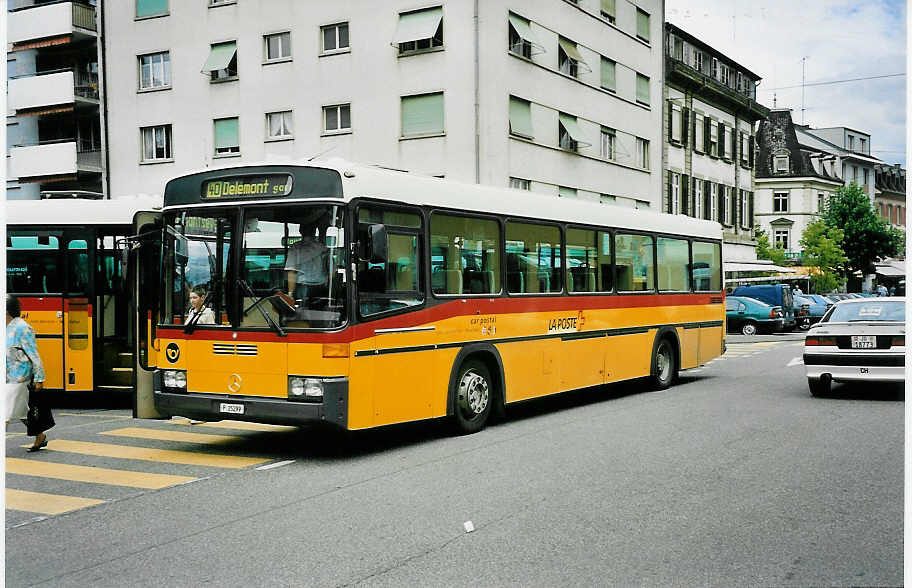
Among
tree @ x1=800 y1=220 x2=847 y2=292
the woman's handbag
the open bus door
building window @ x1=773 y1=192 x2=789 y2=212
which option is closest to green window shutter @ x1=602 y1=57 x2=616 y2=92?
tree @ x1=800 y1=220 x2=847 y2=292

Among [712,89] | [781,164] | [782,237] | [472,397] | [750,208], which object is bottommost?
[472,397]

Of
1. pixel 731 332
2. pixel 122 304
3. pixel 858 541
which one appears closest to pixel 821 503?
pixel 858 541

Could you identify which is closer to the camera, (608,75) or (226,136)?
(226,136)

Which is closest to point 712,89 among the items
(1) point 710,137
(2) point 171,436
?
(1) point 710,137

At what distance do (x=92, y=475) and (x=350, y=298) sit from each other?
9.58 feet

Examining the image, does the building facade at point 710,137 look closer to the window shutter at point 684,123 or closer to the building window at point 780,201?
the window shutter at point 684,123

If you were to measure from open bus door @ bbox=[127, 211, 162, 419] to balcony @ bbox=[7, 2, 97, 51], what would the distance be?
3134 cm

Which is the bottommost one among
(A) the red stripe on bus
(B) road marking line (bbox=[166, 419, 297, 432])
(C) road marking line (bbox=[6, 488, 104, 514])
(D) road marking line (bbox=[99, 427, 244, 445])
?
(B) road marking line (bbox=[166, 419, 297, 432])

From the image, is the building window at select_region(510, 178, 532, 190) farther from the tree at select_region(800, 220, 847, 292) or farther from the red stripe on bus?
the tree at select_region(800, 220, 847, 292)

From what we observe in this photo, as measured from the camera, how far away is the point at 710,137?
168 ft

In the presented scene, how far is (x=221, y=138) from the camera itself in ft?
117

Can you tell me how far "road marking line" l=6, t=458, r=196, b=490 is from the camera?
8.84 metres

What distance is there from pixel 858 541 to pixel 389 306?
5157 mm

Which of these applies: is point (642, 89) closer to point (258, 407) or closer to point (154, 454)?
point (154, 454)
